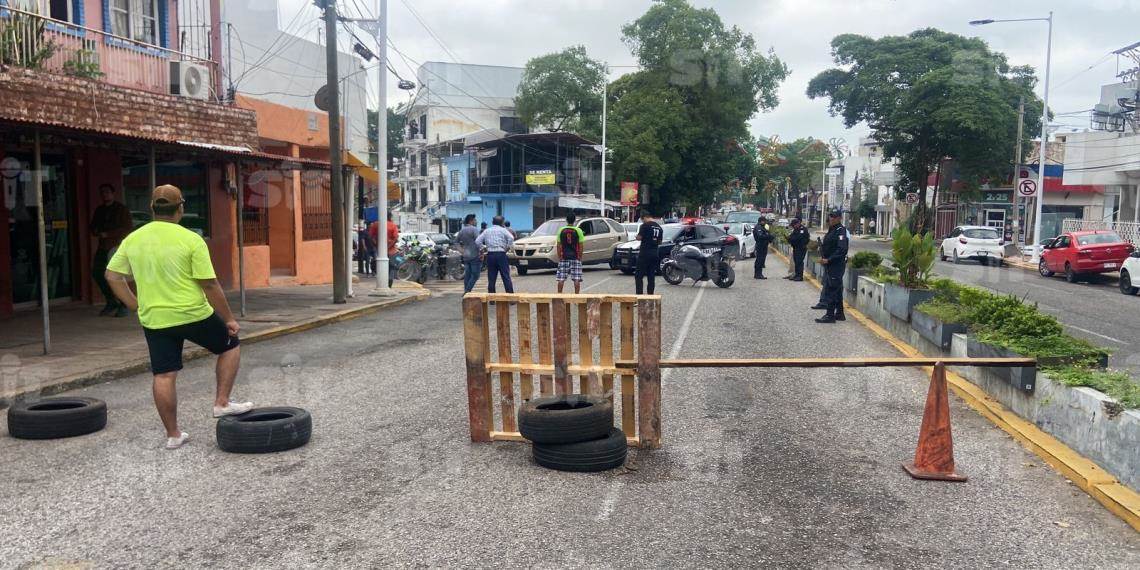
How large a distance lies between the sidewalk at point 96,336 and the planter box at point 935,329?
8536 millimetres

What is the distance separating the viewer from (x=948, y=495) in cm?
526

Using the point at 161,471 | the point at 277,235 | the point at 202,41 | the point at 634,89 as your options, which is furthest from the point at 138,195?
the point at 634,89

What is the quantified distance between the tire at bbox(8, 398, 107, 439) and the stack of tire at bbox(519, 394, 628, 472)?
3.45 metres

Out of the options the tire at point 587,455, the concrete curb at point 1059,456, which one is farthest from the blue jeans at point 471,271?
the tire at point 587,455

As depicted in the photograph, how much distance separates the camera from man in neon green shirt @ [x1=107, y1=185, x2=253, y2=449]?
233 inches

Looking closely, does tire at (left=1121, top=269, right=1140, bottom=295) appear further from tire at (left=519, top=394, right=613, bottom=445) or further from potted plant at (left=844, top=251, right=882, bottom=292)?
tire at (left=519, top=394, right=613, bottom=445)

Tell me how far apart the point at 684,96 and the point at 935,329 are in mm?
48187

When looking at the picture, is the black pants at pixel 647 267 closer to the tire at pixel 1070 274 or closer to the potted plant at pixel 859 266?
the potted plant at pixel 859 266

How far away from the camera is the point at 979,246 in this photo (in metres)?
34.7

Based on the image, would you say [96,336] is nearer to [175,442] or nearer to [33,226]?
[33,226]

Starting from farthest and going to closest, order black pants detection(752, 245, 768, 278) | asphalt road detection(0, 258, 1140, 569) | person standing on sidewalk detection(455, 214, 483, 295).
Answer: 1. black pants detection(752, 245, 768, 278)
2. person standing on sidewalk detection(455, 214, 483, 295)
3. asphalt road detection(0, 258, 1140, 569)

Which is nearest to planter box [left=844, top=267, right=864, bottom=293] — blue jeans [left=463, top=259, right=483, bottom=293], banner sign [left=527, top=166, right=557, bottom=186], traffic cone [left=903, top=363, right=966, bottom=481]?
blue jeans [left=463, top=259, right=483, bottom=293]

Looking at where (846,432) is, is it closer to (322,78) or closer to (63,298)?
(63,298)

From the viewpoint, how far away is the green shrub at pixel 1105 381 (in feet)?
17.9
